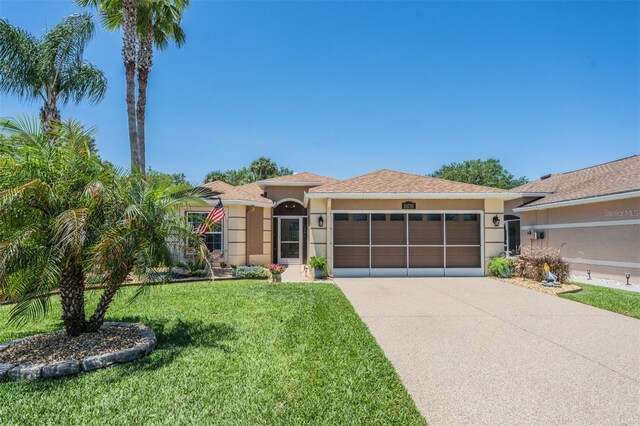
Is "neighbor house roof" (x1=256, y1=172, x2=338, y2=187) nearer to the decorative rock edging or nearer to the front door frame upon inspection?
the front door frame

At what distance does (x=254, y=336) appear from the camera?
5.41 meters

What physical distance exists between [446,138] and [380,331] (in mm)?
20686

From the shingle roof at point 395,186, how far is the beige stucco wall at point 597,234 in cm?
388

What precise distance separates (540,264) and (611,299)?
9.03 ft

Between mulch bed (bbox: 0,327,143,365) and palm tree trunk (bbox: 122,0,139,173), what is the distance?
9.20 metres

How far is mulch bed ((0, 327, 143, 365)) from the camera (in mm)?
4305

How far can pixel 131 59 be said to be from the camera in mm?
13156

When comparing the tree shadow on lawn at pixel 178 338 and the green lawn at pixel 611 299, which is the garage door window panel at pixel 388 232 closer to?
the green lawn at pixel 611 299

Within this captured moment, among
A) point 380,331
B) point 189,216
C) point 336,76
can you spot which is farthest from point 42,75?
point 380,331

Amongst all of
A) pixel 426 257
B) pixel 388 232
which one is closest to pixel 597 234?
pixel 426 257

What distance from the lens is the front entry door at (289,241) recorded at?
664 inches

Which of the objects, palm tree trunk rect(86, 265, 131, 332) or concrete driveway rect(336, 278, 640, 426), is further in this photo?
palm tree trunk rect(86, 265, 131, 332)

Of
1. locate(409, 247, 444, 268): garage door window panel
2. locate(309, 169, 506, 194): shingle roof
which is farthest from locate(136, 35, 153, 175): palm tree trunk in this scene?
locate(409, 247, 444, 268): garage door window panel

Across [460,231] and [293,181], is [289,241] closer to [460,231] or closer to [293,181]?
[293,181]
